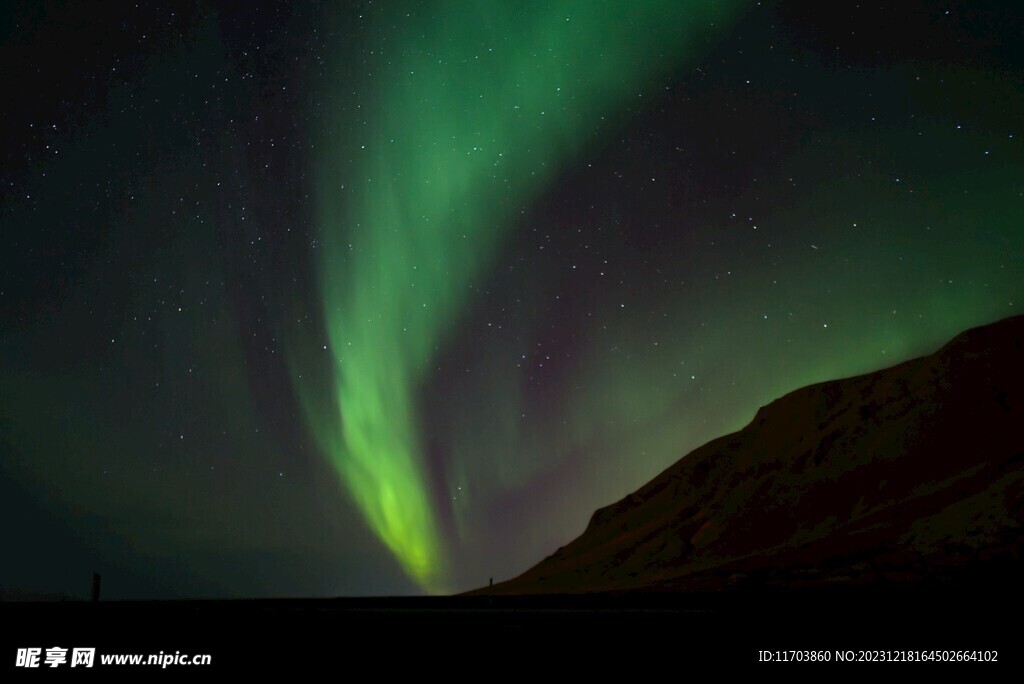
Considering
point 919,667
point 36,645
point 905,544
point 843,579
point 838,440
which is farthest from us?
point 838,440

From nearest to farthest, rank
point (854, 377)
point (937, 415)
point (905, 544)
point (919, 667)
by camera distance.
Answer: point (919, 667) → point (905, 544) → point (937, 415) → point (854, 377)

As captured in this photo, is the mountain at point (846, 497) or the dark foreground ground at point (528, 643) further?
the mountain at point (846, 497)

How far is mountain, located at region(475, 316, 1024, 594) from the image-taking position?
188 ft

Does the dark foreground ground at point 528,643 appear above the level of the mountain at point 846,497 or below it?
below

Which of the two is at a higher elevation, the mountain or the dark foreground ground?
the mountain

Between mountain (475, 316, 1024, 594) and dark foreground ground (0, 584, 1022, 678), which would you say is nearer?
dark foreground ground (0, 584, 1022, 678)

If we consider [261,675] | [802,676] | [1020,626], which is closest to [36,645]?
[261,675]

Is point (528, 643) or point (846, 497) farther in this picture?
point (846, 497)

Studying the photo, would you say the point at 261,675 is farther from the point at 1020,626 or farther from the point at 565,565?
the point at 565,565

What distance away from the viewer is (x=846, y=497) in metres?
82.6

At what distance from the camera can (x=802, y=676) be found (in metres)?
7.11

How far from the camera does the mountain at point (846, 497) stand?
188 ft

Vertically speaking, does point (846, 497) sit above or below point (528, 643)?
above

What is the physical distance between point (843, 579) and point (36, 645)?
53854 mm
